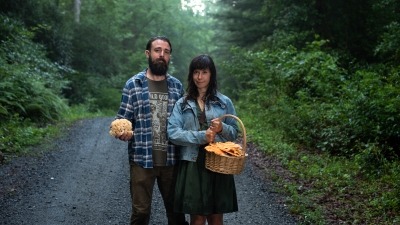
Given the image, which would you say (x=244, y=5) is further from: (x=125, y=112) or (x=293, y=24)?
(x=125, y=112)

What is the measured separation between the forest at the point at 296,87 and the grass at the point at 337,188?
0.02 m

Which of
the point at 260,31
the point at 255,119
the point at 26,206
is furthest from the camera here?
the point at 260,31

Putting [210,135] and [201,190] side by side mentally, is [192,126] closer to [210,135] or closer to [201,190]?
[210,135]

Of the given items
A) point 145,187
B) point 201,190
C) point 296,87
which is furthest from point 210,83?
point 296,87

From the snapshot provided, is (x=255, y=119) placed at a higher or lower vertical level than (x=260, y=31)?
lower

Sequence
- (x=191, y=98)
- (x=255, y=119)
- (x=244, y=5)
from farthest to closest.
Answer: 1. (x=244, y=5)
2. (x=255, y=119)
3. (x=191, y=98)

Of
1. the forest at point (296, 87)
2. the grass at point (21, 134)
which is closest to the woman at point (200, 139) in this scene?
the forest at point (296, 87)

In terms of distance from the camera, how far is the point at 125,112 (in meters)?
4.05

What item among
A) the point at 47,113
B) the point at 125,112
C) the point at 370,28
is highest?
the point at 370,28

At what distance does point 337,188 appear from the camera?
273 inches

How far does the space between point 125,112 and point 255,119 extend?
9.91 m

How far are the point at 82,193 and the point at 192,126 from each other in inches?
154

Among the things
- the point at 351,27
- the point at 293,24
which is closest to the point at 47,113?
the point at 293,24

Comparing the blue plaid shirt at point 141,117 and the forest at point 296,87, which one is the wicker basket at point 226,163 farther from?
the forest at point 296,87
